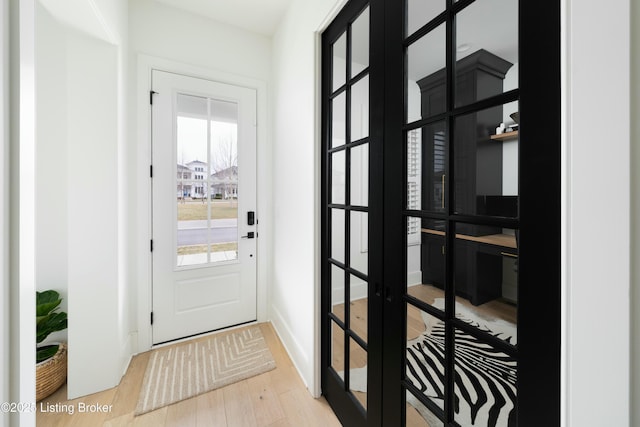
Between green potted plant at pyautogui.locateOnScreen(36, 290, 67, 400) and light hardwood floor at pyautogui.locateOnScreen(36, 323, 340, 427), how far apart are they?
9 centimetres

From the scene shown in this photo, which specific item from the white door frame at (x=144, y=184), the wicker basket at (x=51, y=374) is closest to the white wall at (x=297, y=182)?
the white door frame at (x=144, y=184)

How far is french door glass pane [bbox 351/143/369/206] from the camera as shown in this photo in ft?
4.22

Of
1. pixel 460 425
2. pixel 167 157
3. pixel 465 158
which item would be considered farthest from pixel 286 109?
pixel 460 425

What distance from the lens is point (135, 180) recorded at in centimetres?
208

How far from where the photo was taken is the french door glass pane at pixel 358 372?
51.6 inches

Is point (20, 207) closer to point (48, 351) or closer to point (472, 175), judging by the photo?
point (472, 175)

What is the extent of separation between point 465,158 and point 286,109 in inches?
66.6

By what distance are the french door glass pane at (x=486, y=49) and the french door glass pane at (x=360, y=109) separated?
0.48m

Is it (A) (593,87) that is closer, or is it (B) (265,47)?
(A) (593,87)

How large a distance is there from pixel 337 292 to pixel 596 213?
4.08 feet

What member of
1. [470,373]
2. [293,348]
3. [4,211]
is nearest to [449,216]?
[470,373]

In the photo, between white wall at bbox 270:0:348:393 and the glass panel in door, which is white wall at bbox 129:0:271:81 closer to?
white wall at bbox 270:0:348:393

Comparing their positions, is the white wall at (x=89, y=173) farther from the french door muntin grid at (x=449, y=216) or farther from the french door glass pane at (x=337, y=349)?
the french door muntin grid at (x=449, y=216)

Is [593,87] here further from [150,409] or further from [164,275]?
[164,275]
